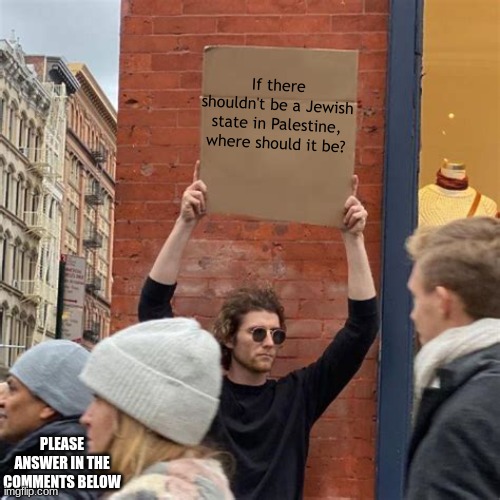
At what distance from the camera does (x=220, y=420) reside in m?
4.23

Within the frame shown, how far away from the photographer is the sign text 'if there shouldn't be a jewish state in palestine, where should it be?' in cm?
462

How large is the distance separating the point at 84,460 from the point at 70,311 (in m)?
4.60

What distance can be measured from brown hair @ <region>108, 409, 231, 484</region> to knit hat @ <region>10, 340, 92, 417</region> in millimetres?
945

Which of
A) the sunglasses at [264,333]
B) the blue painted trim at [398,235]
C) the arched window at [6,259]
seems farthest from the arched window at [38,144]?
the sunglasses at [264,333]

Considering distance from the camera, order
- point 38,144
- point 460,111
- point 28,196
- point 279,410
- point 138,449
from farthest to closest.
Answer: point 28,196 → point 38,144 → point 460,111 → point 279,410 → point 138,449

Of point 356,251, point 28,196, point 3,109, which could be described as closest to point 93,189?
point 3,109

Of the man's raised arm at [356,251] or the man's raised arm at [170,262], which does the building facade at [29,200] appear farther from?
the man's raised arm at [356,251]

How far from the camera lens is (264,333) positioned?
14.5 ft

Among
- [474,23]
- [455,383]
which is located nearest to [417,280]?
[455,383]

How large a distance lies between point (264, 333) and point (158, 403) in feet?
6.71

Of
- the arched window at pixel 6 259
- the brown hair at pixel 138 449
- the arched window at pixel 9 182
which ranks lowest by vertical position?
the brown hair at pixel 138 449

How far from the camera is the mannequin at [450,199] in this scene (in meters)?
5.36

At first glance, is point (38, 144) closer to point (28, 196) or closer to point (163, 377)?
point (28, 196)

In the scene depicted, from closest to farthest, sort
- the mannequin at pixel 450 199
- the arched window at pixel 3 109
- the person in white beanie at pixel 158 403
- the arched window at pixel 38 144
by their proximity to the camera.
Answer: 1. the person in white beanie at pixel 158 403
2. the mannequin at pixel 450 199
3. the arched window at pixel 3 109
4. the arched window at pixel 38 144
